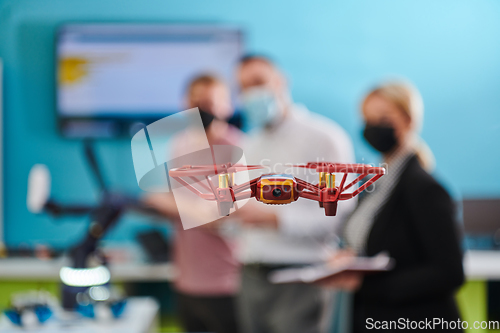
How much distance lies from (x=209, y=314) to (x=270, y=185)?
1.13 m

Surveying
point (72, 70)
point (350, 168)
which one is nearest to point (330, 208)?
point (350, 168)

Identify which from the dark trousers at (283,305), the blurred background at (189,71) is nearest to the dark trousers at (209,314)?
the dark trousers at (283,305)

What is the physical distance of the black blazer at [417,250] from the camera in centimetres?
79

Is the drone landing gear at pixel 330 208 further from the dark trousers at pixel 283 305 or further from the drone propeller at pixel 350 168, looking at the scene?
the dark trousers at pixel 283 305

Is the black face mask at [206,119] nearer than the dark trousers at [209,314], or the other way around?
the black face mask at [206,119]

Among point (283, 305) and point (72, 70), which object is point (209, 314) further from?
point (72, 70)

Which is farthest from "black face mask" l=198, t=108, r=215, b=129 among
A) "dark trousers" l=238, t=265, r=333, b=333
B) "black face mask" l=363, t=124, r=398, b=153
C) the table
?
"dark trousers" l=238, t=265, r=333, b=333

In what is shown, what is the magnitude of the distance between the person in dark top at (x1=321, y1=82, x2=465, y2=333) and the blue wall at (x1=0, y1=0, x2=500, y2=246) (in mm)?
1091

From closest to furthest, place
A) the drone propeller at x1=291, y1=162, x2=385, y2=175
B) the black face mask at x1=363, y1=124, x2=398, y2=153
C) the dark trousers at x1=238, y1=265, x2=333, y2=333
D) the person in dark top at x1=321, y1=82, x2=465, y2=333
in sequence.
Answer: the drone propeller at x1=291, y1=162, x2=385, y2=175 → the black face mask at x1=363, y1=124, x2=398, y2=153 → the person in dark top at x1=321, y1=82, x2=465, y2=333 → the dark trousers at x1=238, y1=265, x2=333, y2=333

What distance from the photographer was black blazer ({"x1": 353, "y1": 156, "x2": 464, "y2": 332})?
0.79 meters

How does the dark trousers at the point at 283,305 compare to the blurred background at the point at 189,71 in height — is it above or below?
below

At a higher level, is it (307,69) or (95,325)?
(307,69)

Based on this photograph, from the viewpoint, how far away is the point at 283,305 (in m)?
1.15

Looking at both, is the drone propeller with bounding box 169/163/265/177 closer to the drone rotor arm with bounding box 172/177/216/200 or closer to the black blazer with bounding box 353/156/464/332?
the drone rotor arm with bounding box 172/177/216/200
